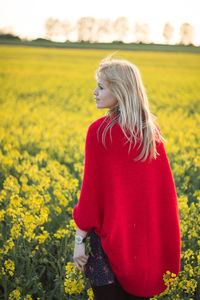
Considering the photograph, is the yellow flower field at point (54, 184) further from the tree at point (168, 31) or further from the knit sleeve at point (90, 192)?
the tree at point (168, 31)

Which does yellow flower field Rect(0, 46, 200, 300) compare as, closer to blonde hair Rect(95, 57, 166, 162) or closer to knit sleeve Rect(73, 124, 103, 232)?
knit sleeve Rect(73, 124, 103, 232)

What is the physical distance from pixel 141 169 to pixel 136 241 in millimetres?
413

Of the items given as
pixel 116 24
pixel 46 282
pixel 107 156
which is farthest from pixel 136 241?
pixel 116 24

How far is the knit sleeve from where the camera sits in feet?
5.25

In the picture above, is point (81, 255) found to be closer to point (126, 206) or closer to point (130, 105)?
point (126, 206)

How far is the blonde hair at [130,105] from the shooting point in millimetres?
1564

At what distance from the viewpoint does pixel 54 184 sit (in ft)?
12.3

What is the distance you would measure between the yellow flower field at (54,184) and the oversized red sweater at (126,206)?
213 millimetres

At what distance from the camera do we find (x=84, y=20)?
207 feet

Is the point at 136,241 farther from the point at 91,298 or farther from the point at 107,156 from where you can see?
the point at 91,298

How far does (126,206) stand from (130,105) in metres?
0.55

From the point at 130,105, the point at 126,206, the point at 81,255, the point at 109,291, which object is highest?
the point at 130,105

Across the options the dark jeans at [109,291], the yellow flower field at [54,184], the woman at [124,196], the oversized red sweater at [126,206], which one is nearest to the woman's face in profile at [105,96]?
the woman at [124,196]

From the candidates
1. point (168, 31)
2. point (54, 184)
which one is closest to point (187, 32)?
point (168, 31)
